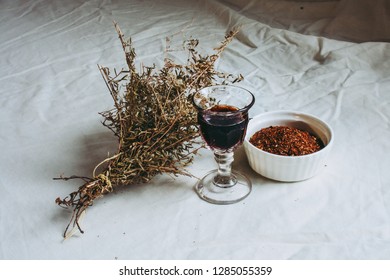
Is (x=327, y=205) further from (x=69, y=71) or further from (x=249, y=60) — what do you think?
Result: (x=69, y=71)

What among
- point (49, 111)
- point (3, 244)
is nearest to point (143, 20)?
point (49, 111)

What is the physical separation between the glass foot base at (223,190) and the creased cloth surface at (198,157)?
1cm

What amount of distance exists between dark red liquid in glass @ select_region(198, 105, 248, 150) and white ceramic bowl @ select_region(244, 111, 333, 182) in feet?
0.18

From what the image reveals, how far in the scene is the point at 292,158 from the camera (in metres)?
0.73

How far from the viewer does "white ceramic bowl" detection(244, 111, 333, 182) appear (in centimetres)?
74

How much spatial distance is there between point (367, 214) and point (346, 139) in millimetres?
209

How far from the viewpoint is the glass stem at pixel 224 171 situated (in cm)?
76

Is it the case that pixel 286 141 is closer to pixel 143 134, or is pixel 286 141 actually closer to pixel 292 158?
pixel 292 158

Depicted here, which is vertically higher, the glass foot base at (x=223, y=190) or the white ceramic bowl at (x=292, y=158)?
the white ceramic bowl at (x=292, y=158)

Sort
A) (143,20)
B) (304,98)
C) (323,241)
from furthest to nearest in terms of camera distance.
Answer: (143,20), (304,98), (323,241)

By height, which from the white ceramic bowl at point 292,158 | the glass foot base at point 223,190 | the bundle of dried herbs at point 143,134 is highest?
the bundle of dried herbs at point 143,134

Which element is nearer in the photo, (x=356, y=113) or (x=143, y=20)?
(x=356, y=113)

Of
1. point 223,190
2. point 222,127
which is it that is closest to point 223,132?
point 222,127

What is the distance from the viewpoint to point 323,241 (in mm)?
669
